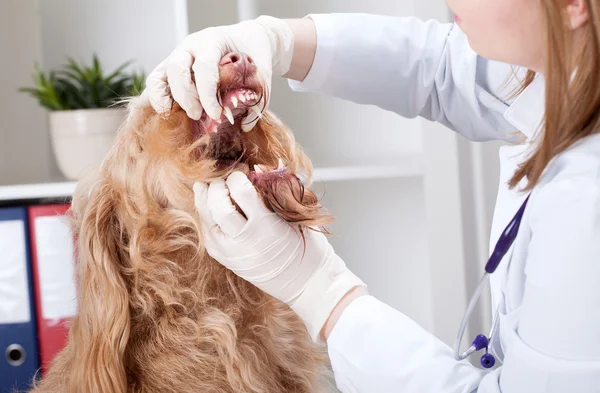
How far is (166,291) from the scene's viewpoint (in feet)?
3.04

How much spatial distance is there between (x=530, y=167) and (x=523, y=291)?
0.46 ft

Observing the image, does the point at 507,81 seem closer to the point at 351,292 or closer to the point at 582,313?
the point at 351,292

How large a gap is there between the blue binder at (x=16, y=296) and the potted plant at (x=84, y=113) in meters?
0.17

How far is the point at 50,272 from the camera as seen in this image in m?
1.50

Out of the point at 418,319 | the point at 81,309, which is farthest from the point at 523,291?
the point at 418,319

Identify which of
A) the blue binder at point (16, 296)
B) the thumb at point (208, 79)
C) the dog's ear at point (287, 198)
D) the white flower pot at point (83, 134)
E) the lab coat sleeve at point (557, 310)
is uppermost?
the thumb at point (208, 79)

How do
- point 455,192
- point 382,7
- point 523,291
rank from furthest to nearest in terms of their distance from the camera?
point 382,7, point 455,192, point 523,291

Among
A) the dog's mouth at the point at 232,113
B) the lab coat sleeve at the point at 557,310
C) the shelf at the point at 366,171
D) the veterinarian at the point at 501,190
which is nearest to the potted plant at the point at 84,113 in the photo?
the shelf at the point at 366,171

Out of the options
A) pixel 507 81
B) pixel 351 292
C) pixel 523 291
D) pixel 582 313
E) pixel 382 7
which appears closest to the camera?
pixel 582 313

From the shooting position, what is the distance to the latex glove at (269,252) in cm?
85

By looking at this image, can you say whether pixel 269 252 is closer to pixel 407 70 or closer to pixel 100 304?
pixel 100 304

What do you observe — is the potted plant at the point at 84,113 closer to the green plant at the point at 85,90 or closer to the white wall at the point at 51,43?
the green plant at the point at 85,90

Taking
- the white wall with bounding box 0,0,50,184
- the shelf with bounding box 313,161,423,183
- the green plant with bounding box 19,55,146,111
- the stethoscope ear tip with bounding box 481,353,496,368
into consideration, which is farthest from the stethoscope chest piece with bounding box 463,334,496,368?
the white wall with bounding box 0,0,50,184

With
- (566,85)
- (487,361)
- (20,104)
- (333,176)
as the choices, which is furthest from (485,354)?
(20,104)
